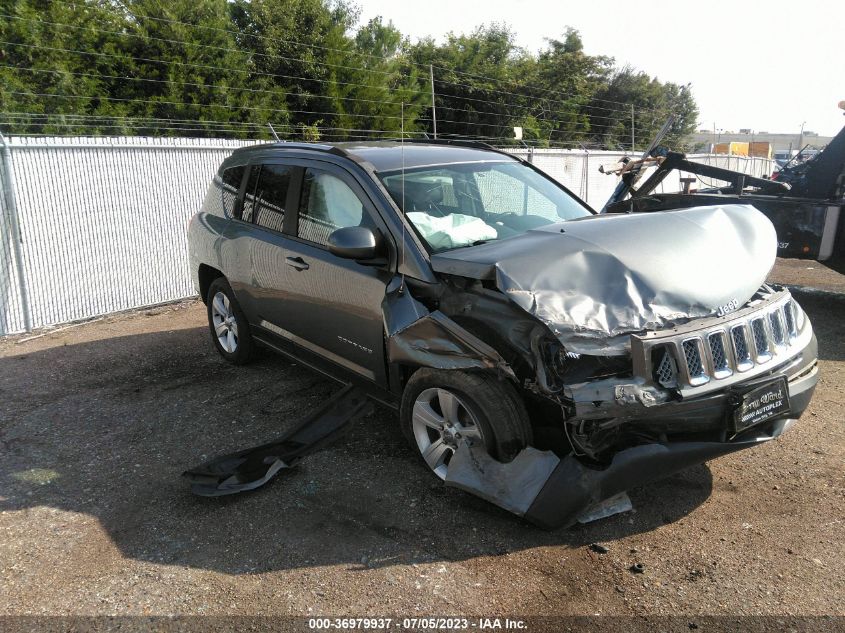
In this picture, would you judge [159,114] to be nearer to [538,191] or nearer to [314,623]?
[538,191]

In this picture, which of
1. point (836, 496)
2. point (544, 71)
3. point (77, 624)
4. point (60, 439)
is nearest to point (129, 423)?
point (60, 439)

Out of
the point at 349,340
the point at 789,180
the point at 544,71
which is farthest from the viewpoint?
the point at 544,71

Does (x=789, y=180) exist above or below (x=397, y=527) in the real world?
above

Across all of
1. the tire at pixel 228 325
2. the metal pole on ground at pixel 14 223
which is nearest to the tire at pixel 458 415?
the tire at pixel 228 325

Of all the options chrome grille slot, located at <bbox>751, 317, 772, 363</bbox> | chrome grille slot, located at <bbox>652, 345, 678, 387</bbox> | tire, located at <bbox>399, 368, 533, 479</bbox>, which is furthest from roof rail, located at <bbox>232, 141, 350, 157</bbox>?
chrome grille slot, located at <bbox>751, 317, 772, 363</bbox>

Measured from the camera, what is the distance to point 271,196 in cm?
497

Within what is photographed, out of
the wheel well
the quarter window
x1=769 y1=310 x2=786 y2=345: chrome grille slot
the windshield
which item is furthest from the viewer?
the wheel well

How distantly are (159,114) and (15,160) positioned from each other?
7.91 m

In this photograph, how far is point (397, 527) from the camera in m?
3.42

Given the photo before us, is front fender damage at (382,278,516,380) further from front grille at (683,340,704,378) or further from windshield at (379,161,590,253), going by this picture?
front grille at (683,340,704,378)

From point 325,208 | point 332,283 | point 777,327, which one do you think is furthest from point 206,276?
point 777,327

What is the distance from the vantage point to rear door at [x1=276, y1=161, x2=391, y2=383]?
3.97 m

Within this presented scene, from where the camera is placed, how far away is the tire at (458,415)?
329cm

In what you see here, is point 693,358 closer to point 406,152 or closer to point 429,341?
point 429,341
